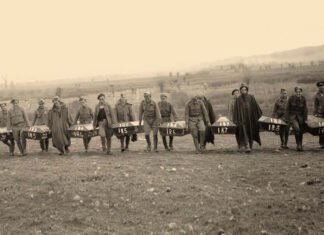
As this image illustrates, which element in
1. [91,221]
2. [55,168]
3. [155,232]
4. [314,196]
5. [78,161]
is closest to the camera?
[155,232]

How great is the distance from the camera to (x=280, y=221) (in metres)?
7.46

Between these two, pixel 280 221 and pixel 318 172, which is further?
pixel 318 172

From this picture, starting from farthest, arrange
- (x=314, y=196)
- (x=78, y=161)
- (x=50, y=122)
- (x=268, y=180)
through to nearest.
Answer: (x=50, y=122) < (x=78, y=161) < (x=268, y=180) < (x=314, y=196)

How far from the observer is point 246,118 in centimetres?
1498

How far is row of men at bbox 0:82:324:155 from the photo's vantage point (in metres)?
14.9

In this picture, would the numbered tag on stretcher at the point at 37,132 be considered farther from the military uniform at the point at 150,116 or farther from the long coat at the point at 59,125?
the military uniform at the point at 150,116

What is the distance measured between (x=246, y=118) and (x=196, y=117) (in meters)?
1.70

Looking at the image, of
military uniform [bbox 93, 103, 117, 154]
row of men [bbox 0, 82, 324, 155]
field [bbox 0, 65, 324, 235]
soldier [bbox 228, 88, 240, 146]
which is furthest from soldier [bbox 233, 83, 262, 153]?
military uniform [bbox 93, 103, 117, 154]

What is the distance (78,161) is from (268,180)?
645 centimetres

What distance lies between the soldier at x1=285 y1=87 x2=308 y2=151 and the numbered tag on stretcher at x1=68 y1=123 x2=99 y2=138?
6.71 m

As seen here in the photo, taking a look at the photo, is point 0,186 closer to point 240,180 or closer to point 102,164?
point 102,164

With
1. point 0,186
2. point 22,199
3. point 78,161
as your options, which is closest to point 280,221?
point 22,199

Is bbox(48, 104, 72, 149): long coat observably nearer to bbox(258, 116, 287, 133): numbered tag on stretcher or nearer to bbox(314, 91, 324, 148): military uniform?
bbox(258, 116, 287, 133): numbered tag on stretcher

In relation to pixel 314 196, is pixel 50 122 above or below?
above
